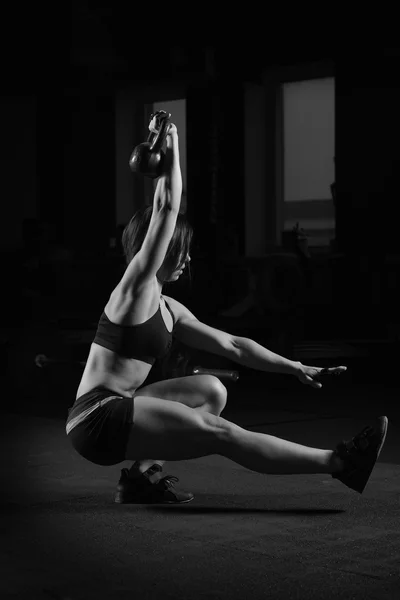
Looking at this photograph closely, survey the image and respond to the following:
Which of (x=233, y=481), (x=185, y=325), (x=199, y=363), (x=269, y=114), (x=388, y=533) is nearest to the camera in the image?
(x=388, y=533)

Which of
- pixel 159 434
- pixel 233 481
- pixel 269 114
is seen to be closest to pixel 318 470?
pixel 159 434

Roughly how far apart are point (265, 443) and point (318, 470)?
238 millimetres

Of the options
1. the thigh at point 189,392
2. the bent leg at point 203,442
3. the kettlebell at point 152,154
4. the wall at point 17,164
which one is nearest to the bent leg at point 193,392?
the thigh at point 189,392

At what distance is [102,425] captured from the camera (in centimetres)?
394

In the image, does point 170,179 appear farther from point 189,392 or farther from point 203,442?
point 203,442

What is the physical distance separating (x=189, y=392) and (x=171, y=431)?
16.0 inches

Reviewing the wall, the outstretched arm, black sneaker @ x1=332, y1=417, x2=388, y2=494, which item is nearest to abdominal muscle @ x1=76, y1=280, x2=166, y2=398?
the outstretched arm

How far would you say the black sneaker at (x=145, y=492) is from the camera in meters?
4.39

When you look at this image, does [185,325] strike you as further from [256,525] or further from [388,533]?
[388,533]

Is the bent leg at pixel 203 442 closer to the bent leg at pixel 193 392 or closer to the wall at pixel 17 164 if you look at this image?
the bent leg at pixel 193 392

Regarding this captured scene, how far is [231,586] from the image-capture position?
3.16 metres

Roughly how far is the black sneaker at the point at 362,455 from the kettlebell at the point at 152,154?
130cm

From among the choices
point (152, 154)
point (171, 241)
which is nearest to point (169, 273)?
point (171, 241)

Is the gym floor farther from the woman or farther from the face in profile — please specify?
the face in profile
